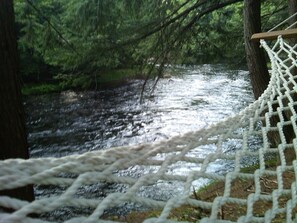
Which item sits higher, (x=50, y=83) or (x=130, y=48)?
(x=130, y=48)

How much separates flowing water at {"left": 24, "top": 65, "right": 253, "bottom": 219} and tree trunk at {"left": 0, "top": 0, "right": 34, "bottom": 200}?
215 centimetres

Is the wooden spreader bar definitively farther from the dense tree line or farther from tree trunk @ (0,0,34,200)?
the dense tree line

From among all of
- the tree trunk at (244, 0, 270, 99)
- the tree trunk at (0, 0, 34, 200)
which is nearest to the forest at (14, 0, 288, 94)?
the tree trunk at (244, 0, 270, 99)

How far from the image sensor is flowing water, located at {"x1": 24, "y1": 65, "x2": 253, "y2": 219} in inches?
222

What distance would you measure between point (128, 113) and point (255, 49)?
4198 millimetres

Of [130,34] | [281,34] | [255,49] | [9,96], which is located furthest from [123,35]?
[9,96]

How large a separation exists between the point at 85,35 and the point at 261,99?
2854 mm

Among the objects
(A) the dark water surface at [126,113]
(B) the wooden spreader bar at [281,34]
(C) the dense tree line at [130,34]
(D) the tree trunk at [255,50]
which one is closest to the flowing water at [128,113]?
(A) the dark water surface at [126,113]

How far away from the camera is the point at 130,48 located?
4.07 metres

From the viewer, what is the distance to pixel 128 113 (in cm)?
733

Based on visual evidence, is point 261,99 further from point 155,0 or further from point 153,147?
point 155,0

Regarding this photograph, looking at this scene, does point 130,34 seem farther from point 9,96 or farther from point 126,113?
point 126,113

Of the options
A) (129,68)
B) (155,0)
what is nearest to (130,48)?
(129,68)

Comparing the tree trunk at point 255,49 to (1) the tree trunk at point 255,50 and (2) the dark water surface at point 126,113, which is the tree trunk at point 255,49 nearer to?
(1) the tree trunk at point 255,50
